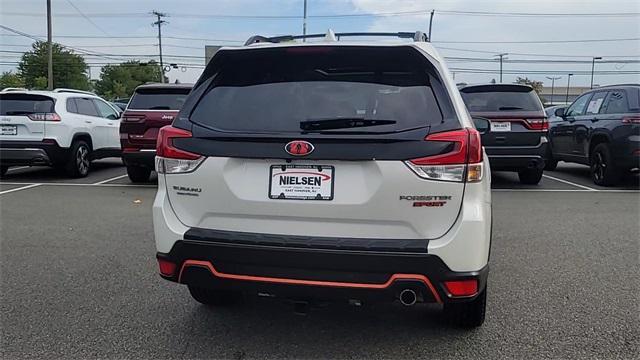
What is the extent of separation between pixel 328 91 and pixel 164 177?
3.35ft

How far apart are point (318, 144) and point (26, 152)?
29.0ft

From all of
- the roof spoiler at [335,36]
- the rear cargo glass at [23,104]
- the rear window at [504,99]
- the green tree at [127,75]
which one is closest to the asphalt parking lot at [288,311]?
the roof spoiler at [335,36]

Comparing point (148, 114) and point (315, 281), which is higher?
point (148, 114)

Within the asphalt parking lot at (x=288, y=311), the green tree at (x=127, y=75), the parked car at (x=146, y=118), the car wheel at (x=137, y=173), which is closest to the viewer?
the asphalt parking lot at (x=288, y=311)

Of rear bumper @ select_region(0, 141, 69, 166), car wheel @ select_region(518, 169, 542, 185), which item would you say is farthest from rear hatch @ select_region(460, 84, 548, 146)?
rear bumper @ select_region(0, 141, 69, 166)

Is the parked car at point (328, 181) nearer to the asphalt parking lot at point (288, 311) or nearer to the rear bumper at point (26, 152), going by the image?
the asphalt parking lot at point (288, 311)

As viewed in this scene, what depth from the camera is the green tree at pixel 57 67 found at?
222 feet

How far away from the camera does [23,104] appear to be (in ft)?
33.2

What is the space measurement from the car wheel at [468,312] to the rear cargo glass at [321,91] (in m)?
1.21

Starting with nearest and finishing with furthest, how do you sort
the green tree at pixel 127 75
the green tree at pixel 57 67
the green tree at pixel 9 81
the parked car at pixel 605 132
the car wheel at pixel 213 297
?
the car wheel at pixel 213 297 → the parked car at pixel 605 132 → the green tree at pixel 9 81 → the green tree at pixel 57 67 → the green tree at pixel 127 75

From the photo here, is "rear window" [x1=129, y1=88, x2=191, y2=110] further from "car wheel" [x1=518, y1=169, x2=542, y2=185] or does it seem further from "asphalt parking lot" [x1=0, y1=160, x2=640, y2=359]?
"car wheel" [x1=518, y1=169, x2=542, y2=185]

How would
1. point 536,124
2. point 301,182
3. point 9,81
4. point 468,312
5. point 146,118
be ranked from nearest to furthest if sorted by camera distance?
point 301,182
point 468,312
point 536,124
point 146,118
point 9,81

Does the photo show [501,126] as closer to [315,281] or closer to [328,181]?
[328,181]

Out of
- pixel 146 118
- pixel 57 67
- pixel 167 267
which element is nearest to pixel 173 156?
pixel 167 267
